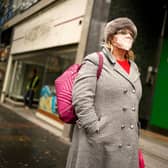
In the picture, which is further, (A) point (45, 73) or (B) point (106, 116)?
(A) point (45, 73)

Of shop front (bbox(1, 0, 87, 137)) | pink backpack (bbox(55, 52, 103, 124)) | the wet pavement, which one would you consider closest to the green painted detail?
shop front (bbox(1, 0, 87, 137))

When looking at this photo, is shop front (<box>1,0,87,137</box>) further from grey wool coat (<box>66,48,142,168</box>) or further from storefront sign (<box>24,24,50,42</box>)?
grey wool coat (<box>66,48,142,168</box>)

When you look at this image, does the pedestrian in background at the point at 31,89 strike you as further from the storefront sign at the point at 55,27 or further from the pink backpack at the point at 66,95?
the pink backpack at the point at 66,95

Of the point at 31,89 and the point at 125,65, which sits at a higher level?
the point at 125,65

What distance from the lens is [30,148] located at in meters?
6.13

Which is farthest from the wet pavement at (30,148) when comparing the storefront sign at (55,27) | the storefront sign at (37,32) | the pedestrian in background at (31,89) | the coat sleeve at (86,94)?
the pedestrian in background at (31,89)

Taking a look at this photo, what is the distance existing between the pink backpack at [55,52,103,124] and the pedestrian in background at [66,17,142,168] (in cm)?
6

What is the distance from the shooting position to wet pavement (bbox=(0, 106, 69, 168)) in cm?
507

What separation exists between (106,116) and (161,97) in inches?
239

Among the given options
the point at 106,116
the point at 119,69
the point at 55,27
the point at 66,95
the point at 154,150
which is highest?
the point at 55,27

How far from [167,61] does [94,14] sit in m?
2.21

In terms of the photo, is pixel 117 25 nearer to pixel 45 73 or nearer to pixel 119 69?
pixel 119 69

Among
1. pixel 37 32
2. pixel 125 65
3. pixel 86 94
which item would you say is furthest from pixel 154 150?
pixel 37 32

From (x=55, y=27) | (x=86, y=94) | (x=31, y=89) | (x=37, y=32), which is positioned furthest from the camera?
(x=31, y=89)
